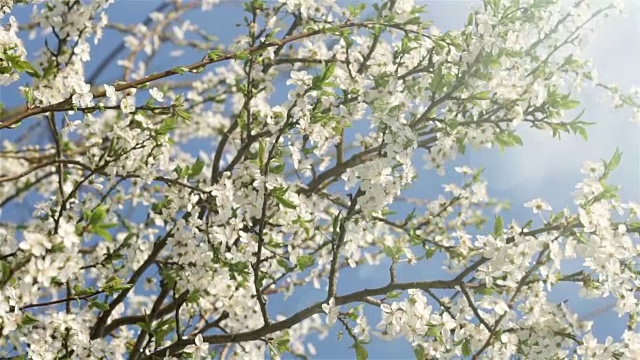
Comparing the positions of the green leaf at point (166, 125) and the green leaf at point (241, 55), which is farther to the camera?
the green leaf at point (166, 125)

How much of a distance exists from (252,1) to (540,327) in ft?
8.67

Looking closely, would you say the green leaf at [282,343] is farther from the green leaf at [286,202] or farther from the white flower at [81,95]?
the white flower at [81,95]

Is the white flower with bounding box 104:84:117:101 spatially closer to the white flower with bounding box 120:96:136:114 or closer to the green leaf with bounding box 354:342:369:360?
the white flower with bounding box 120:96:136:114

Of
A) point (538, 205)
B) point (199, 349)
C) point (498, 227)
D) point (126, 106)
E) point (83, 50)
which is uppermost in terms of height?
point (83, 50)

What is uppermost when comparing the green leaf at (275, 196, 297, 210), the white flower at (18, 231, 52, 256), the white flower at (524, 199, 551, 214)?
the white flower at (524, 199, 551, 214)

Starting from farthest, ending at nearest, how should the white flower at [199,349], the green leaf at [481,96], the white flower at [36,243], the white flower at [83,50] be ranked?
the white flower at [83,50] → the white flower at [199,349] → the green leaf at [481,96] → the white flower at [36,243]

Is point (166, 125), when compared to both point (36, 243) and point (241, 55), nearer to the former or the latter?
point (241, 55)

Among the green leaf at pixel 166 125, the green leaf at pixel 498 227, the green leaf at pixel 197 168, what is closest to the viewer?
the green leaf at pixel 498 227

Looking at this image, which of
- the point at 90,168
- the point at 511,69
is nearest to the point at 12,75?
the point at 90,168

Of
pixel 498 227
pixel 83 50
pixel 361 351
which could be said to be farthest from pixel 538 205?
pixel 83 50

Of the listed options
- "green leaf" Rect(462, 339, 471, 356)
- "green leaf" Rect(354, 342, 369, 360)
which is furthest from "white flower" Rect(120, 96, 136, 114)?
"green leaf" Rect(462, 339, 471, 356)

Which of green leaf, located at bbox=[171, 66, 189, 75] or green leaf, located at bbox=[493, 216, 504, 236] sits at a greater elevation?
green leaf, located at bbox=[171, 66, 189, 75]

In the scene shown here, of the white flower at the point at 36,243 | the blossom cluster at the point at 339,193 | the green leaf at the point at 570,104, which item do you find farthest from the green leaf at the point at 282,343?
the green leaf at the point at 570,104

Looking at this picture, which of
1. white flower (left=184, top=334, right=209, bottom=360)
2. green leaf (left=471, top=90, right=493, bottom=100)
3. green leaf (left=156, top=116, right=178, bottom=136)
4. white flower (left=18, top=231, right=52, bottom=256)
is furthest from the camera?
green leaf (left=156, top=116, right=178, bottom=136)
